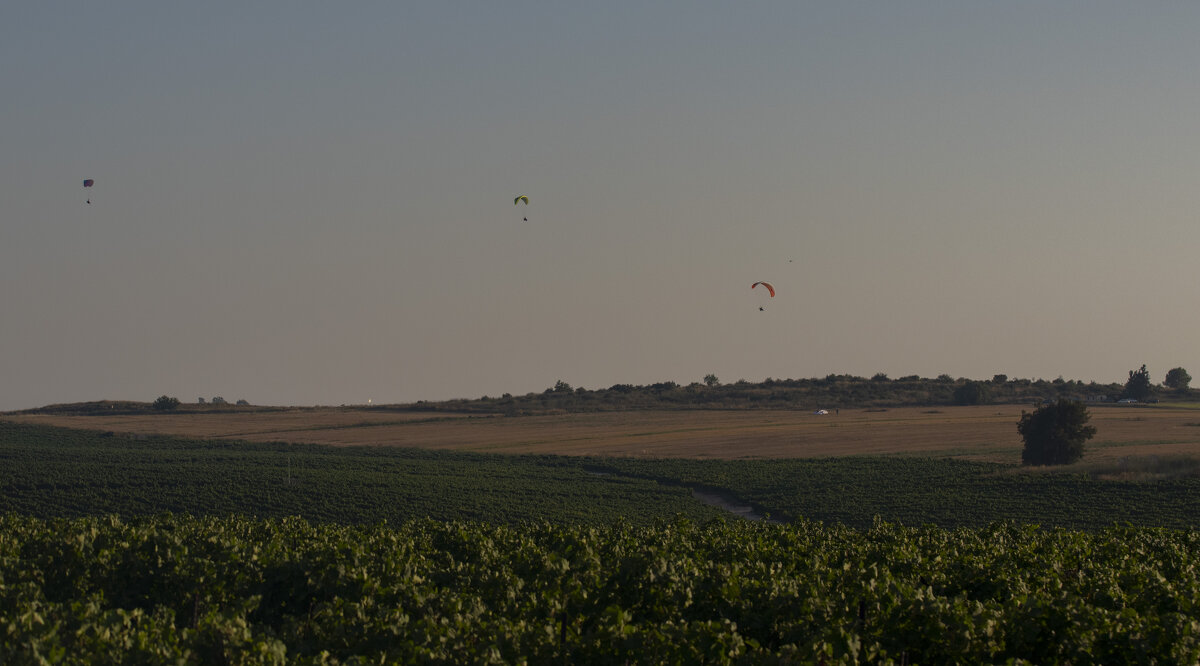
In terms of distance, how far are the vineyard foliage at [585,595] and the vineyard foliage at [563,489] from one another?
24.9 meters

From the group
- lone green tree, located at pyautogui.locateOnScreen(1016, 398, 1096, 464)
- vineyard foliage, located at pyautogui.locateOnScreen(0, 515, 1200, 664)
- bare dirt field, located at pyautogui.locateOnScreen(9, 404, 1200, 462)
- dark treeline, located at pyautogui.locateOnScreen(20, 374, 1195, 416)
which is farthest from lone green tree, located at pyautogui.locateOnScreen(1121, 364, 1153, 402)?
vineyard foliage, located at pyautogui.locateOnScreen(0, 515, 1200, 664)

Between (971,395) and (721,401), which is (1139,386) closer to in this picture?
(971,395)

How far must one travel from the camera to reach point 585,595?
22.9m

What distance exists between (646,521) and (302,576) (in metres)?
40.6

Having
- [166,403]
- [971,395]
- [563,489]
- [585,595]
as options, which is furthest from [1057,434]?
[166,403]

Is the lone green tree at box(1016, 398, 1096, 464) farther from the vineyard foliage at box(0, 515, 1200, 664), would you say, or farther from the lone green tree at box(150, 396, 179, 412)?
the lone green tree at box(150, 396, 179, 412)

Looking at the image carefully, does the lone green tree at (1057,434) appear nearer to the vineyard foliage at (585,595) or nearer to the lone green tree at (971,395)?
the vineyard foliage at (585,595)

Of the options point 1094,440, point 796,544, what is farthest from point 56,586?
point 1094,440

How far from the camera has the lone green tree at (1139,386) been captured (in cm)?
19000

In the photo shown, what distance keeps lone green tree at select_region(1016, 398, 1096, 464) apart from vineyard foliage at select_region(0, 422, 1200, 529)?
4.17 m

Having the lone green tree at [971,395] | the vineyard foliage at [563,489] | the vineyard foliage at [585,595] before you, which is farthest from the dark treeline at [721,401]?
the vineyard foliage at [585,595]

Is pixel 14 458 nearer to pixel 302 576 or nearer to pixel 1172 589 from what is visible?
pixel 302 576

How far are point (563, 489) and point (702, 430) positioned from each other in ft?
190

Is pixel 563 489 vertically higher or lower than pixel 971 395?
lower
